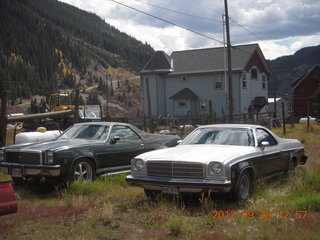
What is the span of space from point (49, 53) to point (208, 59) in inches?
3186

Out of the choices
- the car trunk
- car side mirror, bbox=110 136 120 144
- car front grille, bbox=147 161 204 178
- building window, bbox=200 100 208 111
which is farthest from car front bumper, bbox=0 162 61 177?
building window, bbox=200 100 208 111

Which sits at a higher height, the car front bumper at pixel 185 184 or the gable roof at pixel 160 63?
the gable roof at pixel 160 63

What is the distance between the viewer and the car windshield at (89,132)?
10.1 metres

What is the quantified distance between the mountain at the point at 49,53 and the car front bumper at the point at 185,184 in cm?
7114

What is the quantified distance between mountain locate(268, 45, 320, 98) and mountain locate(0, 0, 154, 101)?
146 feet

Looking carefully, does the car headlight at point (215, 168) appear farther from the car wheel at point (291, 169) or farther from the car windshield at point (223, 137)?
the car wheel at point (291, 169)

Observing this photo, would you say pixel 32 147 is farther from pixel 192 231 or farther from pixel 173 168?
pixel 192 231

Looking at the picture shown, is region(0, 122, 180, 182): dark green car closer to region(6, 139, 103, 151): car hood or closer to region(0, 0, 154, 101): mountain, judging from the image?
region(6, 139, 103, 151): car hood

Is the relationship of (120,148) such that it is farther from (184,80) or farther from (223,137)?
(184,80)

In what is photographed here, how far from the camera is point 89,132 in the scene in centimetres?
1027

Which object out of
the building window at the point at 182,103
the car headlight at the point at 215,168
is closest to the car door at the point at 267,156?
the car headlight at the point at 215,168

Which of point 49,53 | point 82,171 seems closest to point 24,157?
point 82,171

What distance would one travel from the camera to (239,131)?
8711 mm

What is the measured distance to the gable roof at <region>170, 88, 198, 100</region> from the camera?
4109 centimetres
